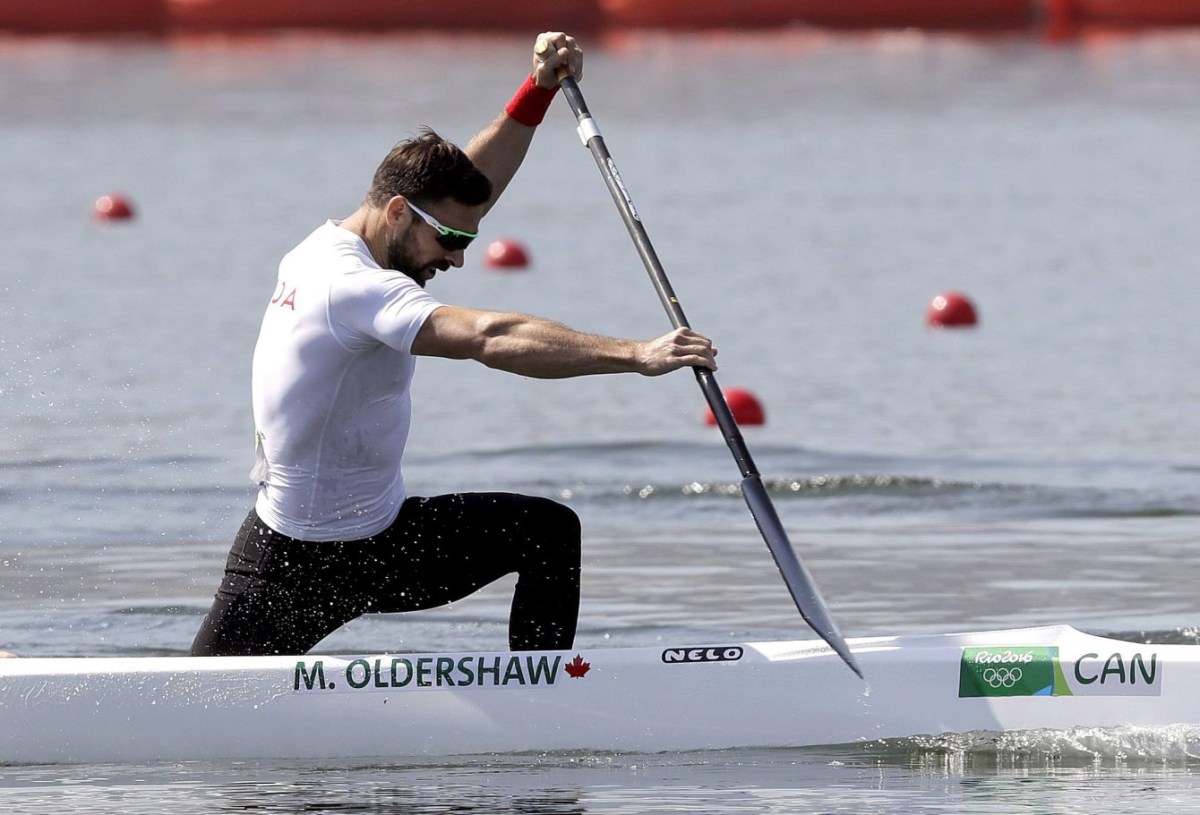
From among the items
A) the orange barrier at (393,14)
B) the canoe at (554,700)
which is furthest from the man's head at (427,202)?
the orange barrier at (393,14)

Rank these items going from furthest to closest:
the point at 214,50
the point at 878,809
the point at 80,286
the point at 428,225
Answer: the point at 214,50 < the point at 80,286 < the point at 428,225 < the point at 878,809

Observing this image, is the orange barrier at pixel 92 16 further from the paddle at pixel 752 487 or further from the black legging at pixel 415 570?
the black legging at pixel 415 570

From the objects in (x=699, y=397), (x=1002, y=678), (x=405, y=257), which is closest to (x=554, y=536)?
(x=405, y=257)

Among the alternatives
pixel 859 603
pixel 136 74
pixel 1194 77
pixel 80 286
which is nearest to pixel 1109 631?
pixel 859 603

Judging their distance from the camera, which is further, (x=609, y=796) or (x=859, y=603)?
(x=859, y=603)

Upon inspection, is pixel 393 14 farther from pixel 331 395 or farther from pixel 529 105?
pixel 331 395

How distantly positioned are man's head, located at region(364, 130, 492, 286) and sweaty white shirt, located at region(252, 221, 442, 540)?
98 mm

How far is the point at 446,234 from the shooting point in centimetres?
597

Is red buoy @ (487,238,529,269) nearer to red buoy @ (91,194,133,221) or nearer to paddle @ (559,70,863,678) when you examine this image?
red buoy @ (91,194,133,221)

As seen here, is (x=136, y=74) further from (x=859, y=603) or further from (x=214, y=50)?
(x=859, y=603)

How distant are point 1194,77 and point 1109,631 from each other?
2241cm

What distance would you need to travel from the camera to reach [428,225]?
5.96m

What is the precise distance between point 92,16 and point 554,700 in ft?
84.3

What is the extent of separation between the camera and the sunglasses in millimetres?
5957
